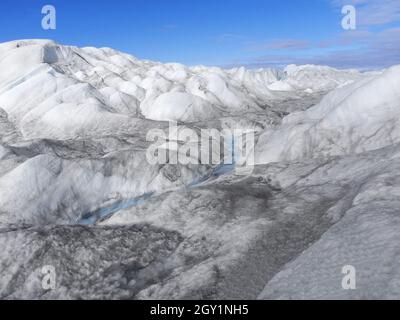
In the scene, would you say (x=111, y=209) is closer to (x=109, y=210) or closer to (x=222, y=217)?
(x=109, y=210)

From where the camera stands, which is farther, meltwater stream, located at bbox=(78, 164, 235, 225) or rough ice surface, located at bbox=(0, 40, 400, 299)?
meltwater stream, located at bbox=(78, 164, 235, 225)

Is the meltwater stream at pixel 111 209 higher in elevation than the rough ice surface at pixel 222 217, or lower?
lower

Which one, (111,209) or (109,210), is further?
(111,209)

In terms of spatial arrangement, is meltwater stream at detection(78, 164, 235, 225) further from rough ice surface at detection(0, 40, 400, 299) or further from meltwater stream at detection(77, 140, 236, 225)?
rough ice surface at detection(0, 40, 400, 299)

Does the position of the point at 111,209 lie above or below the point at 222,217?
below

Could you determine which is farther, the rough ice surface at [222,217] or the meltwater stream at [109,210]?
the meltwater stream at [109,210]

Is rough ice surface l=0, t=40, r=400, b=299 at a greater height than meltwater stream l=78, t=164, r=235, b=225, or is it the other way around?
rough ice surface l=0, t=40, r=400, b=299

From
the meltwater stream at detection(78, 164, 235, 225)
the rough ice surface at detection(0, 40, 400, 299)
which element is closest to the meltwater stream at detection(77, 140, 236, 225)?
the meltwater stream at detection(78, 164, 235, 225)

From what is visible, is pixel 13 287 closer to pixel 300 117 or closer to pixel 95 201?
pixel 95 201

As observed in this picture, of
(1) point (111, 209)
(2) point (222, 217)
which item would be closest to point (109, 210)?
(1) point (111, 209)

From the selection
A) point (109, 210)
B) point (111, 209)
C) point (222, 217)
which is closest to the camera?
point (222, 217)

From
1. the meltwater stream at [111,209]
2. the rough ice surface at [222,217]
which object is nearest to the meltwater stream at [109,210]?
the meltwater stream at [111,209]

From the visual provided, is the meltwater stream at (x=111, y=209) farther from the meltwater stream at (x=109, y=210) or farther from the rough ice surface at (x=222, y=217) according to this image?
the rough ice surface at (x=222, y=217)
